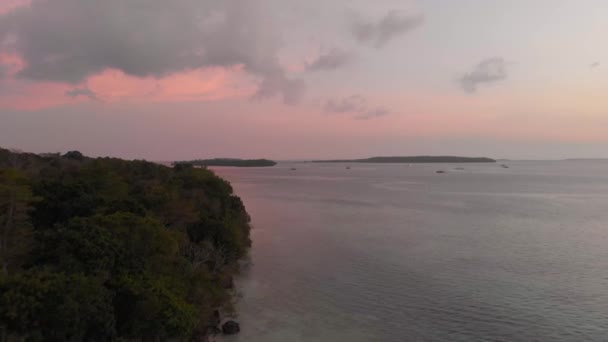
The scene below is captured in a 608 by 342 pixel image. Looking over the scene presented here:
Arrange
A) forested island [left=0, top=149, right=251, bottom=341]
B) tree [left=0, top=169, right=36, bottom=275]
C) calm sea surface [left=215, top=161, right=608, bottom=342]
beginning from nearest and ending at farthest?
forested island [left=0, top=149, right=251, bottom=341] → tree [left=0, top=169, right=36, bottom=275] → calm sea surface [left=215, top=161, right=608, bottom=342]

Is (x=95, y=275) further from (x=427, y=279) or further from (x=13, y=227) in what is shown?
(x=427, y=279)

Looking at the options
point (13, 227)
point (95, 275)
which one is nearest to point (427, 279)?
point (95, 275)

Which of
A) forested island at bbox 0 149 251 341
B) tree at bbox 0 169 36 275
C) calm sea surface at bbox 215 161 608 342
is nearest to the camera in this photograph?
forested island at bbox 0 149 251 341

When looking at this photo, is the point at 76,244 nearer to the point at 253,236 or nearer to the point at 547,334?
the point at 547,334

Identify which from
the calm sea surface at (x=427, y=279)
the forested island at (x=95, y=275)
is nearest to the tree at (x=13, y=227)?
the forested island at (x=95, y=275)

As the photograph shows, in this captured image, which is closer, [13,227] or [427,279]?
[13,227]

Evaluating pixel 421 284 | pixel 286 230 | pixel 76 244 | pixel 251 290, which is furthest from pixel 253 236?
pixel 76 244

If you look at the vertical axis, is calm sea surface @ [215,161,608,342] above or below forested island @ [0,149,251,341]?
below

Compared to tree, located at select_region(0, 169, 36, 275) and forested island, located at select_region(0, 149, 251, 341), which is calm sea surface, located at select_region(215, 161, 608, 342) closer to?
forested island, located at select_region(0, 149, 251, 341)

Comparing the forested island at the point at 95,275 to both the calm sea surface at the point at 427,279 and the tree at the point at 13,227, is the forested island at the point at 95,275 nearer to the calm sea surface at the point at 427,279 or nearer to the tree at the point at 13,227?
the tree at the point at 13,227

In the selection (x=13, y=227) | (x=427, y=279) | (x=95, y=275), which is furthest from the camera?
(x=427, y=279)

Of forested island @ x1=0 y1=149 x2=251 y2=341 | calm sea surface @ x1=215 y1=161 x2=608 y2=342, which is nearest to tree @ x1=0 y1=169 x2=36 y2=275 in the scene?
forested island @ x1=0 y1=149 x2=251 y2=341
